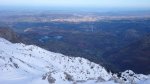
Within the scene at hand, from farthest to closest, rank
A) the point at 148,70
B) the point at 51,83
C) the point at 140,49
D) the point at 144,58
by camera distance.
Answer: the point at 140,49 → the point at 144,58 → the point at 148,70 → the point at 51,83

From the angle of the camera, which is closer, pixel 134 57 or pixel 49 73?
pixel 49 73

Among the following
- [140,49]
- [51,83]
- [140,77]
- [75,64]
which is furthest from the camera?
[140,49]

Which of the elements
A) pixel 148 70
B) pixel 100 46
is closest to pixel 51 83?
pixel 148 70

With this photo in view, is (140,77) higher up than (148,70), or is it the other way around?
(140,77)

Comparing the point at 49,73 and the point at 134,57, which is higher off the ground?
Answer: the point at 49,73

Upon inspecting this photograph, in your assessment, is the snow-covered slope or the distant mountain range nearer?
the snow-covered slope

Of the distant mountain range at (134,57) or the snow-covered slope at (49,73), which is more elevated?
the snow-covered slope at (49,73)

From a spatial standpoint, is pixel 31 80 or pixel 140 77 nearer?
pixel 31 80

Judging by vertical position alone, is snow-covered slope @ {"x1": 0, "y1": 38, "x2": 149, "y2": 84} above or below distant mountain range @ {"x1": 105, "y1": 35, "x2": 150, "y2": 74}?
above

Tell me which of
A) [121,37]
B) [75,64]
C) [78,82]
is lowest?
[121,37]

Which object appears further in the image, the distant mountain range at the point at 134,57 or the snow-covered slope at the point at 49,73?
the distant mountain range at the point at 134,57

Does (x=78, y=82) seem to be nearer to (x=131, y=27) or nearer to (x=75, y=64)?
(x=75, y=64)
